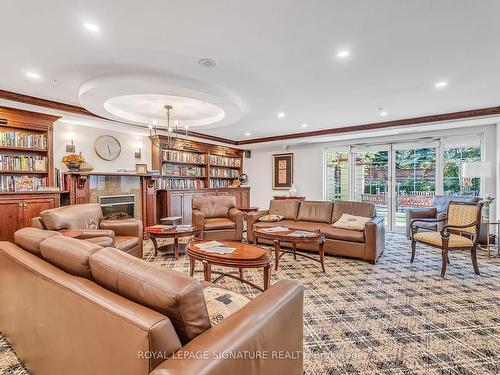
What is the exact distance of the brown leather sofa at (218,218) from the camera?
4.57m

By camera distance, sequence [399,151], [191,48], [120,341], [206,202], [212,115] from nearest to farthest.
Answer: [120,341]
[191,48]
[212,115]
[206,202]
[399,151]

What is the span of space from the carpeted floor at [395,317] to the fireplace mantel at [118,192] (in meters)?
2.00

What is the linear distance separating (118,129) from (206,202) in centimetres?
223

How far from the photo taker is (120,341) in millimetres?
880

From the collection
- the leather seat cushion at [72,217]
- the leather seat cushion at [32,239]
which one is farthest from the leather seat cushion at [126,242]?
the leather seat cushion at [32,239]

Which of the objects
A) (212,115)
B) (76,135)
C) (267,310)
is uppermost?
(212,115)

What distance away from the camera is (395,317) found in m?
2.25

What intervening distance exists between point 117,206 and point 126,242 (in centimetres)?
208

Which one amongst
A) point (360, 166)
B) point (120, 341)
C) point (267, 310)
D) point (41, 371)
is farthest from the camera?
point (360, 166)

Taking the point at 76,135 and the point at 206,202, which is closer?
the point at 76,135

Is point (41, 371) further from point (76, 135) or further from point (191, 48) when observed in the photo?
point (76, 135)

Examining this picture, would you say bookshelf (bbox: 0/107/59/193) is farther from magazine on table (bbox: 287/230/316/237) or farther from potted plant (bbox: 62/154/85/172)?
magazine on table (bbox: 287/230/316/237)

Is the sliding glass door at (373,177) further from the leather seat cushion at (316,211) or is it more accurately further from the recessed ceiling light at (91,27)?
the recessed ceiling light at (91,27)

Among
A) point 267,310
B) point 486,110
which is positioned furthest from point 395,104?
point 267,310
